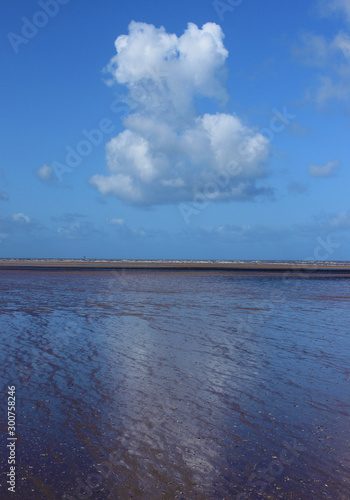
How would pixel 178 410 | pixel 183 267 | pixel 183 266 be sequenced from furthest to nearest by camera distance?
pixel 183 266 → pixel 183 267 → pixel 178 410

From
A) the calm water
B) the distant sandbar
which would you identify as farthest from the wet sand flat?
the calm water

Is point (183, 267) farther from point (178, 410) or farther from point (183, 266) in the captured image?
point (178, 410)

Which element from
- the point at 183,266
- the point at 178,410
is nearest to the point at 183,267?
the point at 183,266

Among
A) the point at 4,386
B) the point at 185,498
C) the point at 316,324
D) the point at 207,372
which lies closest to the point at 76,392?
the point at 4,386

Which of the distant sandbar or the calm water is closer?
the calm water

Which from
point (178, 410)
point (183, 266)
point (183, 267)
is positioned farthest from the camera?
point (183, 266)

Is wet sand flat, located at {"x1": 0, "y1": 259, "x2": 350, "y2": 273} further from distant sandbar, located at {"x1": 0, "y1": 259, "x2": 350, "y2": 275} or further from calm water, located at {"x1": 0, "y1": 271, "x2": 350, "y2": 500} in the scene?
calm water, located at {"x1": 0, "y1": 271, "x2": 350, "y2": 500}

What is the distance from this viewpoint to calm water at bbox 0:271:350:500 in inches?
197

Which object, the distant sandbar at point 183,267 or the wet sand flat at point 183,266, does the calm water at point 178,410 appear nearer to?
the distant sandbar at point 183,267

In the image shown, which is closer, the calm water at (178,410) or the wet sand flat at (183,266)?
the calm water at (178,410)

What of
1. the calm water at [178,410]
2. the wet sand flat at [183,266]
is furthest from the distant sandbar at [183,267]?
the calm water at [178,410]

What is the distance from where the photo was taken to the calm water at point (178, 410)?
16.4 ft

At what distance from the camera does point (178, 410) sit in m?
7.29

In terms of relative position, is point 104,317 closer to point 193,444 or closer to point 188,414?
point 188,414
